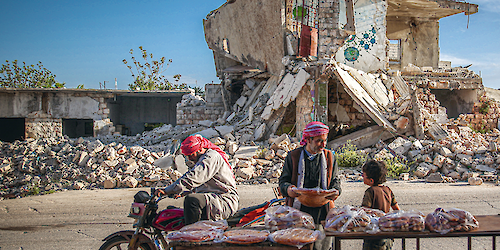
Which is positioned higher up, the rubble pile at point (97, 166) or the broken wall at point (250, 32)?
the broken wall at point (250, 32)

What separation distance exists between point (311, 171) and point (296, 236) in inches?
30.5

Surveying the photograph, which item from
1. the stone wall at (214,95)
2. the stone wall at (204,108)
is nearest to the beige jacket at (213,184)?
the stone wall at (204,108)

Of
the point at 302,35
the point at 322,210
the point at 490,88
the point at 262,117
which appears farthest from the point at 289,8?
the point at 490,88

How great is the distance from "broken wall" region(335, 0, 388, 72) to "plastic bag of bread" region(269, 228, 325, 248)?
1255cm

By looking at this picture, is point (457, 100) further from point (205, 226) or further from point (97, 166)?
point (205, 226)

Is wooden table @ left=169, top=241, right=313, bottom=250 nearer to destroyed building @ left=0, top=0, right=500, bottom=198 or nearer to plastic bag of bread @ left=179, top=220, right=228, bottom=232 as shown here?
plastic bag of bread @ left=179, top=220, right=228, bottom=232

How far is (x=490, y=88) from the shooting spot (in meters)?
18.6

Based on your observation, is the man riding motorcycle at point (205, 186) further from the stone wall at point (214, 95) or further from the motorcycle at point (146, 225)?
the stone wall at point (214, 95)

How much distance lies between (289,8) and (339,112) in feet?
13.9

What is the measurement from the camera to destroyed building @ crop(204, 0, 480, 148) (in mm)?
10352

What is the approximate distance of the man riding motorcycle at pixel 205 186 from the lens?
294cm

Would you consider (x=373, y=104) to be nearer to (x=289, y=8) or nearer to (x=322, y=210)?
(x=289, y=8)

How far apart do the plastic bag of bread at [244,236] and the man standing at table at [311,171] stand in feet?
1.80

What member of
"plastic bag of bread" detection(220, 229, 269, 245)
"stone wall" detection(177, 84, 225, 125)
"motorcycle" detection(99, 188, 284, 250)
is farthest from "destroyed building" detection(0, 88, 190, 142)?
"plastic bag of bread" detection(220, 229, 269, 245)
